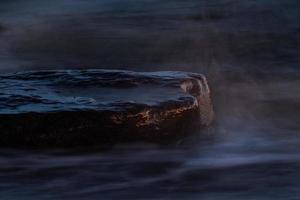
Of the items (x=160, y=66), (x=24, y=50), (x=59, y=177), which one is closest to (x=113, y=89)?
(x=59, y=177)

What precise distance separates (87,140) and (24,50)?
4.51 m

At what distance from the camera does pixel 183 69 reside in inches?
334

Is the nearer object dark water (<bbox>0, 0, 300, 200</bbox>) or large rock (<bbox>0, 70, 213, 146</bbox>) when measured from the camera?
dark water (<bbox>0, 0, 300, 200</bbox>)

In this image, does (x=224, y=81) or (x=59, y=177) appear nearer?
(x=59, y=177)

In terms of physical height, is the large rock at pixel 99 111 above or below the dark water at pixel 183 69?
above

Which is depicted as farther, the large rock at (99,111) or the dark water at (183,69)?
the large rock at (99,111)

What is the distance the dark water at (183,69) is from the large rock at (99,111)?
4.3 inches

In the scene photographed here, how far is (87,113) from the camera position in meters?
5.05

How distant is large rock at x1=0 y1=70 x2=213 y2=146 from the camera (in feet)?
16.6

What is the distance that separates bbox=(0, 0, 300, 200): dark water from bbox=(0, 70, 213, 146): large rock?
108 millimetres

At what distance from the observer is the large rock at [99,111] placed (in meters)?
5.07

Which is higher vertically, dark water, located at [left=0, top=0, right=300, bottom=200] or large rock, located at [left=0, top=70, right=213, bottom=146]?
large rock, located at [left=0, top=70, right=213, bottom=146]

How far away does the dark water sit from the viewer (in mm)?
4480

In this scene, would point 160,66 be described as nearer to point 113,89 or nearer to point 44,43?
point 44,43
